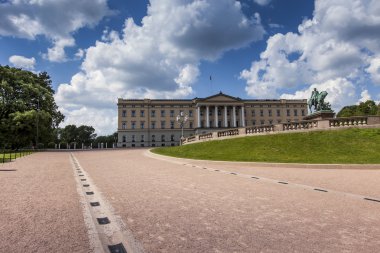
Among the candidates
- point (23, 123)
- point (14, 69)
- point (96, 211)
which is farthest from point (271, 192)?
point (14, 69)

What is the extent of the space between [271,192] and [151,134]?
8958 cm

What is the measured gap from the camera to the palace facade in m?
93.1

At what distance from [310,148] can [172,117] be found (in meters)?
77.7

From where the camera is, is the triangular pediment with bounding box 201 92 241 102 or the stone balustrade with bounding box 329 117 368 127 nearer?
the stone balustrade with bounding box 329 117 368 127

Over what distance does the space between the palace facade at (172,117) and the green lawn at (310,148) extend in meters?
66.7

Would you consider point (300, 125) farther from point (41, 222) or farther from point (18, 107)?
point (18, 107)

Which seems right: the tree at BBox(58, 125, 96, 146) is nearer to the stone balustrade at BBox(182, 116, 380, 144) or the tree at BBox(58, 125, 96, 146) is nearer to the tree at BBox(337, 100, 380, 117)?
the stone balustrade at BBox(182, 116, 380, 144)

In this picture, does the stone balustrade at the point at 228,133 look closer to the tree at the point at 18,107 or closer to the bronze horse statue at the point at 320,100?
the bronze horse statue at the point at 320,100

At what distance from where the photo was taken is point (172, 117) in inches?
3809

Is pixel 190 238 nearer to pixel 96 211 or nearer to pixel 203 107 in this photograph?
pixel 96 211

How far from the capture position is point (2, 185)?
9141 millimetres

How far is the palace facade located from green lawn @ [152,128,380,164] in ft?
219

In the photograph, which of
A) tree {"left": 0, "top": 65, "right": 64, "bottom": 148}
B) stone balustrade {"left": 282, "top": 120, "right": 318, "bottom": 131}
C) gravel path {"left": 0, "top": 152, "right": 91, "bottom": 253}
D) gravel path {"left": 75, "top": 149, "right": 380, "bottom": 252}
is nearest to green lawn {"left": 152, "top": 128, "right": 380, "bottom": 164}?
stone balustrade {"left": 282, "top": 120, "right": 318, "bottom": 131}

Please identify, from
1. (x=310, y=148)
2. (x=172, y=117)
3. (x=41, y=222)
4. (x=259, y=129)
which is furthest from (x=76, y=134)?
(x=41, y=222)
